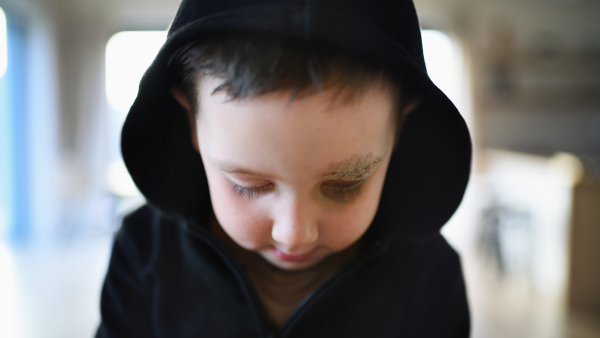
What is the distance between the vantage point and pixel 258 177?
0.44 m

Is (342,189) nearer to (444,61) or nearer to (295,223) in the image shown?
(295,223)

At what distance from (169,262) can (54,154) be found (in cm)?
370

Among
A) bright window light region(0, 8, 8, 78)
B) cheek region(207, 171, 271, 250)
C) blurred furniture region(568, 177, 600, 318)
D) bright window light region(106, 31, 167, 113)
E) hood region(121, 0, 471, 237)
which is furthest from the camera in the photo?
bright window light region(106, 31, 167, 113)

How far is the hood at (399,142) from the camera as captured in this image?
0.39 m

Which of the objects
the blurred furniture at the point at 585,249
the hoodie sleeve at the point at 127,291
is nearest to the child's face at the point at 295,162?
the hoodie sleeve at the point at 127,291

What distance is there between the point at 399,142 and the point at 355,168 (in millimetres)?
261

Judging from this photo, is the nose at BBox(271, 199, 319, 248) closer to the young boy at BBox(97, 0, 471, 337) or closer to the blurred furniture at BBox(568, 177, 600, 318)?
the young boy at BBox(97, 0, 471, 337)

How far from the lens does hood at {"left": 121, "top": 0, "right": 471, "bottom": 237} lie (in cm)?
39

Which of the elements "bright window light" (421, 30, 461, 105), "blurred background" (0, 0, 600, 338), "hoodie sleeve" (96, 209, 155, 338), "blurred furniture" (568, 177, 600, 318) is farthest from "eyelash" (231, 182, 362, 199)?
"bright window light" (421, 30, 461, 105)

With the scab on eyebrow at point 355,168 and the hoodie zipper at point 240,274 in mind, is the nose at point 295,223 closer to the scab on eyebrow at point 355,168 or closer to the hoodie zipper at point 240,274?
the scab on eyebrow at point 355,168

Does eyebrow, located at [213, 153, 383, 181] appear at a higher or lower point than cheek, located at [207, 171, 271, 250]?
higher

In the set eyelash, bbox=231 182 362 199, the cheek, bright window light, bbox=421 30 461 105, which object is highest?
eyelash, bbox=231 182 362 199

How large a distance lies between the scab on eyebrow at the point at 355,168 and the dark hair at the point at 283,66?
0.07m

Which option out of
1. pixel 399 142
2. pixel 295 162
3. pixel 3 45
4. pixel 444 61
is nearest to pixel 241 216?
pixel 295 162
